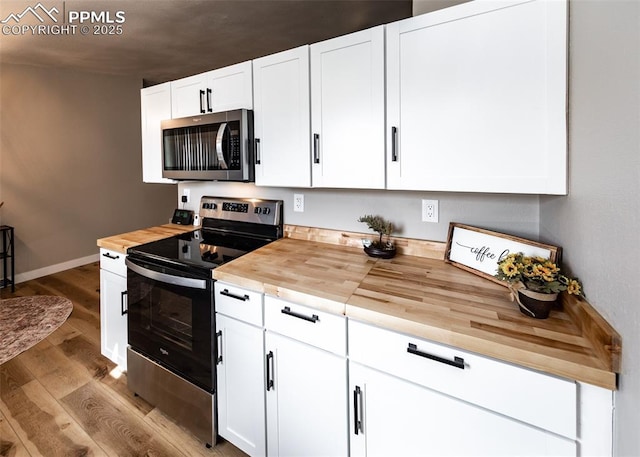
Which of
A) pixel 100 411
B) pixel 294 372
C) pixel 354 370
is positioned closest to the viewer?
pixel 354 370

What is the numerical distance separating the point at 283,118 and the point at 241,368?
50.9 inches

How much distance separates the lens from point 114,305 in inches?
82.7

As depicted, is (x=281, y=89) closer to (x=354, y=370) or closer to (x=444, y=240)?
(x=444, y=240)

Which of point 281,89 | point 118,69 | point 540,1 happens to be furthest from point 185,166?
point 118,69

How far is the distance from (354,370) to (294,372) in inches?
11.4

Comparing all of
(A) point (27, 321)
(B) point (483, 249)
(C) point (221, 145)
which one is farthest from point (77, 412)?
(B) point (483, 249)

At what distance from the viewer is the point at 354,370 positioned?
3.83 feet

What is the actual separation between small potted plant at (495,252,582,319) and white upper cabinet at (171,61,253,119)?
5.17 feet

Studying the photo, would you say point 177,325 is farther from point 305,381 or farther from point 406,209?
point 406,209

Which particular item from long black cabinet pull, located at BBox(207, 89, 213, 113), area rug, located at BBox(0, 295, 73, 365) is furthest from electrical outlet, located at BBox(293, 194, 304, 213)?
area rug, located at BBox(0, 295, 73, 365)

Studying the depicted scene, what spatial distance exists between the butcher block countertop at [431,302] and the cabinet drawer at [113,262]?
99mm

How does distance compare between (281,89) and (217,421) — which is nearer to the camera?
(217,421)

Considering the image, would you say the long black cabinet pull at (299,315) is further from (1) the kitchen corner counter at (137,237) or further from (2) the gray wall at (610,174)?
(1) the kitchen corner counter at (137,237)

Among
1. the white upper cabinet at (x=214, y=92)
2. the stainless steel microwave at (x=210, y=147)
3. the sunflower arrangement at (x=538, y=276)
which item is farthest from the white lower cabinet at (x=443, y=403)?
the white upper cabinet at (x=214, y=92)
